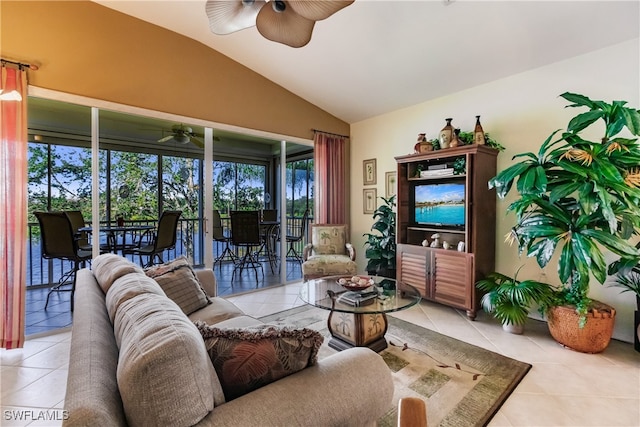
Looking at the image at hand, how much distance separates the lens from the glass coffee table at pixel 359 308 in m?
2.12

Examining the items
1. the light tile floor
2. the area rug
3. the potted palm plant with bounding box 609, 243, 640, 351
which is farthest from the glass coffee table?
the potted palm plant with bounding box 609, 243, 640, 351

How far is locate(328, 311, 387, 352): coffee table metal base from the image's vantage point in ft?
7.23

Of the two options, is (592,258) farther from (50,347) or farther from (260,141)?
(50,347)

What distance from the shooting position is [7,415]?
1.75 metres

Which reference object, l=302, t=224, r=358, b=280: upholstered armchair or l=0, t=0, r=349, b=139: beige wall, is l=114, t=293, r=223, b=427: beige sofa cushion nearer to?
l=302, t=224, r=358, b=280: upholstered armchair

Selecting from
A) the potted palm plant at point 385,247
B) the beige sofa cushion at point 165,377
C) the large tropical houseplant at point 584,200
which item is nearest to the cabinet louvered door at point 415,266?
the potted palm plant at point 385,247

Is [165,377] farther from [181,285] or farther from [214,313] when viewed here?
[181,285]

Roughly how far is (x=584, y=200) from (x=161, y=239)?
414 cm

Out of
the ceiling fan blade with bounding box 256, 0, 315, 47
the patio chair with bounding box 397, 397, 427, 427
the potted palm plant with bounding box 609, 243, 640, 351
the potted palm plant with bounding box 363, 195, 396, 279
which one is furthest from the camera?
the potted palm plant with bounding box 363, 195, 396, 279

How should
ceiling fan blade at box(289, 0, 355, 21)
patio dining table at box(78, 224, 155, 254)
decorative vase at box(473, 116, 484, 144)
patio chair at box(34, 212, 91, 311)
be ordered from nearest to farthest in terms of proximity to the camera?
ceiling fan blade at box(289, 0, 355, 21) < patio chair at box(34, 212, 91, 311) < decorative vase at box(473, 116, 484, 144) < patio dining table at box(78, 224, 155, 254)

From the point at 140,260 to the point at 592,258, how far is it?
4.77m

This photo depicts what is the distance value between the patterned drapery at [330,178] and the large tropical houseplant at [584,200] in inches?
100

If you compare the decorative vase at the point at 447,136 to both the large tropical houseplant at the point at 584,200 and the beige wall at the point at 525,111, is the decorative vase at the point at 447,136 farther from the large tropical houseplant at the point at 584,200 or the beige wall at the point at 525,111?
the large tropical houseplant at the point at 584,200

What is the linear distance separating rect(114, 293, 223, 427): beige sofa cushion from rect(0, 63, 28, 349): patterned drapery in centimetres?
262
